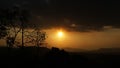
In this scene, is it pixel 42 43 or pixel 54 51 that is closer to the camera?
pixel 42 43

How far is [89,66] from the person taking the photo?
402 ft

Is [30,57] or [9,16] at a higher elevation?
[9,16]

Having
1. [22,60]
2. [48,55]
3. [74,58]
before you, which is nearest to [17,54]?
[22,60]

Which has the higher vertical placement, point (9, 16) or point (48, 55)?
point (9, 16)

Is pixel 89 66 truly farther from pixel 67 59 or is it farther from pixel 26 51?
pixel 26 51

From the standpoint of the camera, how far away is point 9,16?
A: 111 metres

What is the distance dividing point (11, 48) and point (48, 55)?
46.2 ft

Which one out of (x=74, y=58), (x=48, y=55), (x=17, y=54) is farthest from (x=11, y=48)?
(x=74, y=58)

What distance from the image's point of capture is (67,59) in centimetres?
11956

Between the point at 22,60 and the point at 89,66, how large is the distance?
22.7 m

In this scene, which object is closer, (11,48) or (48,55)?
(11,48)

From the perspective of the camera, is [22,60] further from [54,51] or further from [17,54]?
[54,51]

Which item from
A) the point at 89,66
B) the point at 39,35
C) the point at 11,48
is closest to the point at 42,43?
the point at 39,35

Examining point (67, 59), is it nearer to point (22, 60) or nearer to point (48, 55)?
point (48, 55)
